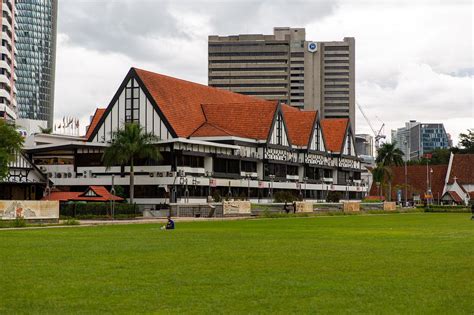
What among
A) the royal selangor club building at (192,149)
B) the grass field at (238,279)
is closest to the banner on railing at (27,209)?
the grass field at (238,279)

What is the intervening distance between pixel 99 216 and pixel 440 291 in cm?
5504

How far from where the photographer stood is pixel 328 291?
14.6 metres

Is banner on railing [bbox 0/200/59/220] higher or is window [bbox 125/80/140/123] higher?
window [bbox 125/80/140/123]

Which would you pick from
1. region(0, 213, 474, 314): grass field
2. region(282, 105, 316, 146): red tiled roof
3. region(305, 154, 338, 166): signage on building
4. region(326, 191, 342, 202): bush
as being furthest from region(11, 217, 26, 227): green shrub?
region(326, 191, 342, 202): bush

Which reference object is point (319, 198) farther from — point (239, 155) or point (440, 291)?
point (440, 291)

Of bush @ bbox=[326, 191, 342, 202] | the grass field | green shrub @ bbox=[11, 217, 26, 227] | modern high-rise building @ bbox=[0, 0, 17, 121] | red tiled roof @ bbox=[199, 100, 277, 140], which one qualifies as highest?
modern high-rise building @ bbox=[0, 0, 17, 121]

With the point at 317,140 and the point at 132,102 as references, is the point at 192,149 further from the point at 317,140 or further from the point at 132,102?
the point at 317,140

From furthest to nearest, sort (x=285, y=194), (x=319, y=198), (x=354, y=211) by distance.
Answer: (x=319, y=198) < (x=285, y=194) < (x=354, y=211)

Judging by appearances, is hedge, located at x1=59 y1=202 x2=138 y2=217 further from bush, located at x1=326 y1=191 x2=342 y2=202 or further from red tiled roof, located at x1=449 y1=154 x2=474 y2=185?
red tiled roof, located at x1=449 y1=154 x2=474 y2=185

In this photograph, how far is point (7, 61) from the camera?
422 ft

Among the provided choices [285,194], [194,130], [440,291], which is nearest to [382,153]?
[285,194]

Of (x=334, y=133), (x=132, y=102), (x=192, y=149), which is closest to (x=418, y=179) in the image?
(x=334, y=133)

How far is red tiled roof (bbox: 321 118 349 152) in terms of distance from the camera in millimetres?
128875

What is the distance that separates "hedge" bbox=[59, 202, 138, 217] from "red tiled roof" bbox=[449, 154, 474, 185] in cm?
9199
